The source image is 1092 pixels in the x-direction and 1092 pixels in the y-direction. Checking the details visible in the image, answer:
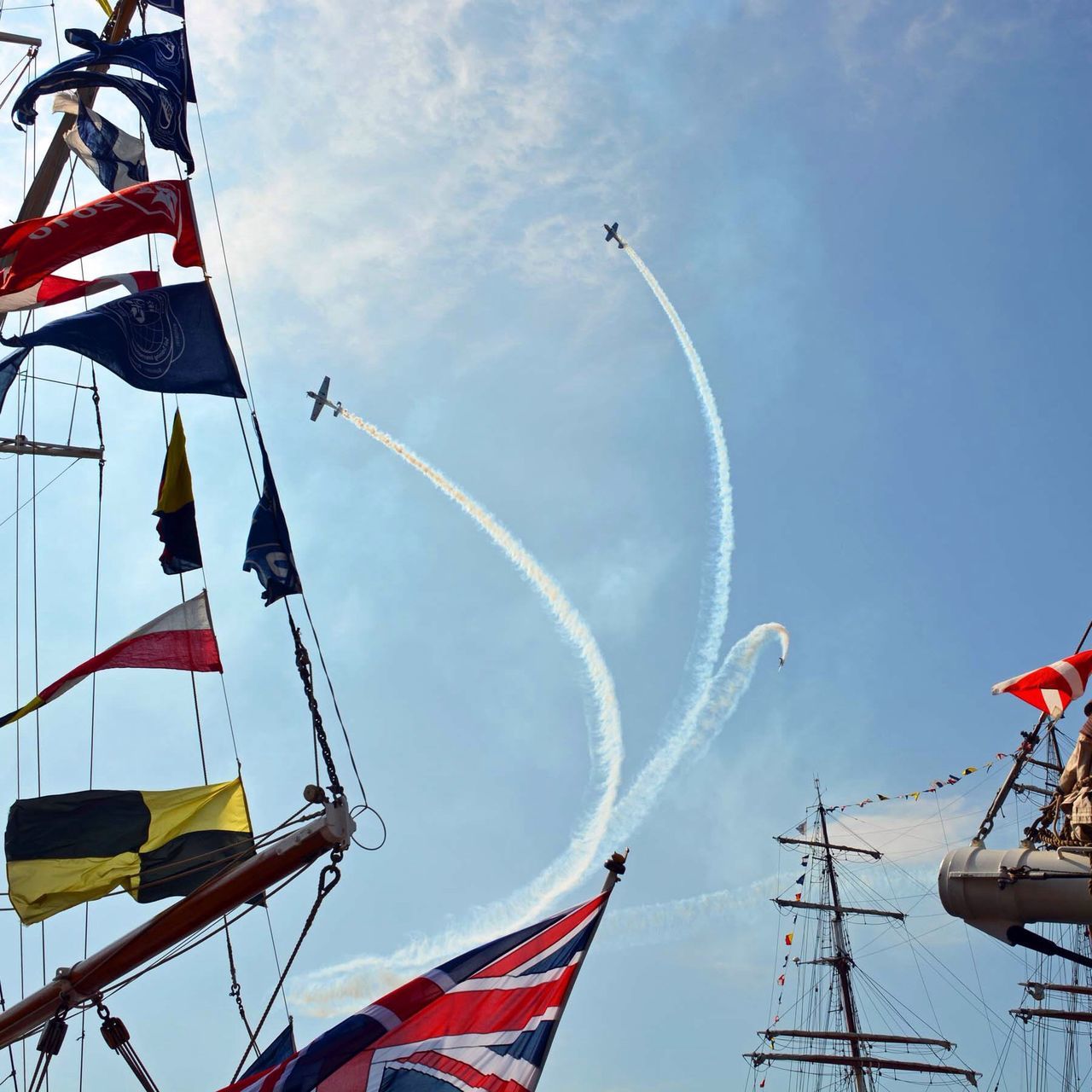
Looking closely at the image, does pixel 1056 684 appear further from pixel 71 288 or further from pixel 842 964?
pixel 842 964

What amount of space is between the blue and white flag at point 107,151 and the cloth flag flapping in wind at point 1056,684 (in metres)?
18.7

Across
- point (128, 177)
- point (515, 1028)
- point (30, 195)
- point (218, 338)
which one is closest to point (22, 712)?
point (218, 338)

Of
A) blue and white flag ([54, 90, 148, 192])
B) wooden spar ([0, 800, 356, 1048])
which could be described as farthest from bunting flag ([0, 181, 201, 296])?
wooden spar ([0, 800, 356, 1048])

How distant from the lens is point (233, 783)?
17453 mm

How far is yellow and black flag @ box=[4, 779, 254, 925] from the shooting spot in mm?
15805

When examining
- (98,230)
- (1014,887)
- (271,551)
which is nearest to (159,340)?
(98,230)

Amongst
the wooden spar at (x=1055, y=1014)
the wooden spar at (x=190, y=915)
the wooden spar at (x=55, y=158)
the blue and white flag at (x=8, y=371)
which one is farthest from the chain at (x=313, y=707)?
the wooden spar at (x=1055, y=1014)

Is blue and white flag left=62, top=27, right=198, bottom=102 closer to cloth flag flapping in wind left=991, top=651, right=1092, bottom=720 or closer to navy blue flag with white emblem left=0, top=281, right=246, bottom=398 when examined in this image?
navy blue flag with white emblem left=0, top=281, right=246, bottom=398

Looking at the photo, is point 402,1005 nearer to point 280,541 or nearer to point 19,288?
point 280,541

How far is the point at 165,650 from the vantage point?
17.7m

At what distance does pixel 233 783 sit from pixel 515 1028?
736cm

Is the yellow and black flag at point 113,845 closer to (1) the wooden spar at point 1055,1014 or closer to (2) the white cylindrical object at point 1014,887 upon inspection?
(2) the white cylindrical object at point 1014,887

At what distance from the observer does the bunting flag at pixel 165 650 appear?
1738cm

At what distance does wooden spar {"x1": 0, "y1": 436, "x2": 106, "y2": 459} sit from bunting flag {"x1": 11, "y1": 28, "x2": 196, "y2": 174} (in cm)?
765
